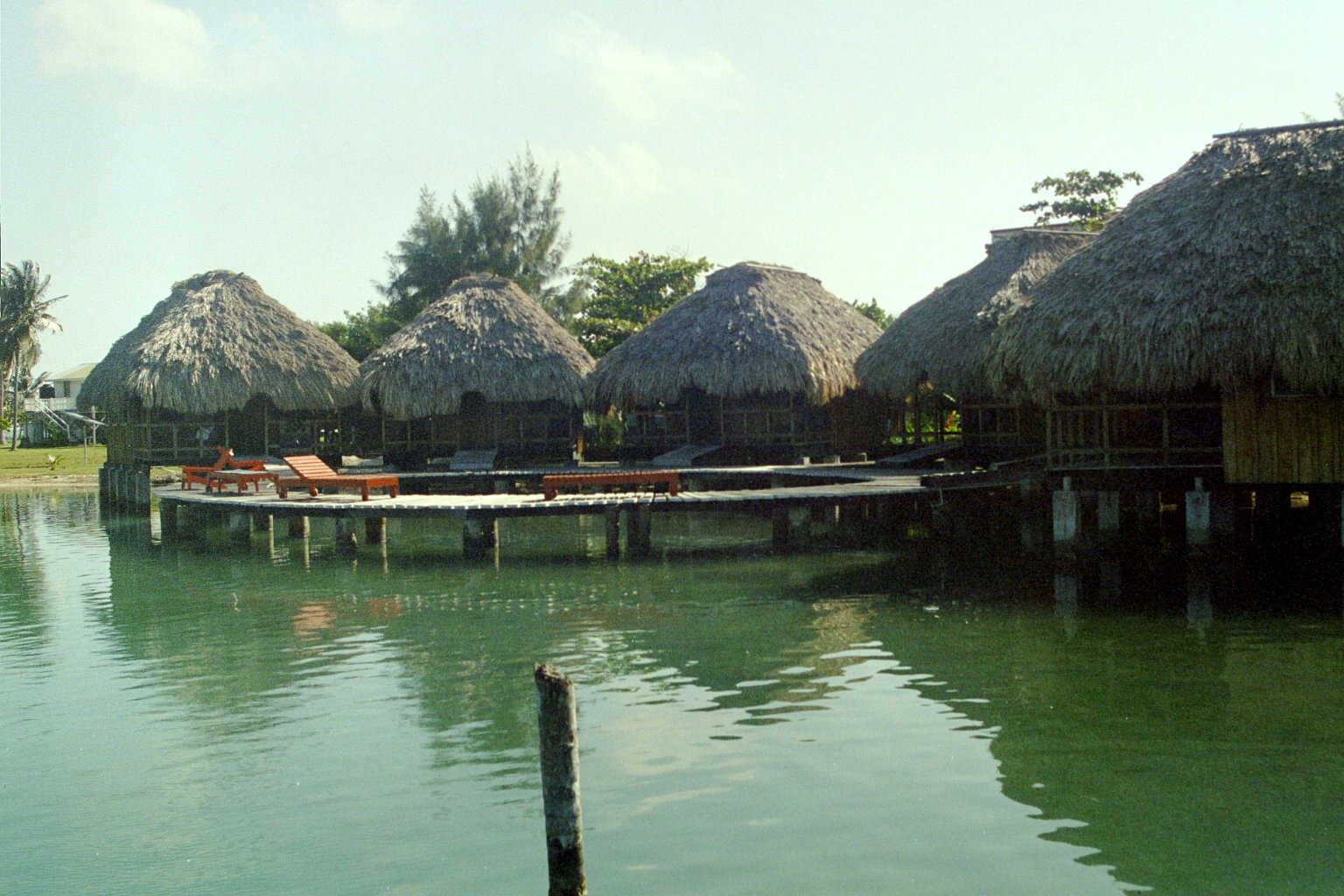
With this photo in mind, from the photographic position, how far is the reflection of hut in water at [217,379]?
24.3 m

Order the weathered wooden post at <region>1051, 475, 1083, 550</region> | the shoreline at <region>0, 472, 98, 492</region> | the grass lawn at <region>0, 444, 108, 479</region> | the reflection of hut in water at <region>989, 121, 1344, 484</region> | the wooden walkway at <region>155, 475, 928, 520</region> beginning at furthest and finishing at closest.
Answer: the grass lawn at <region>0, 444, 108, 479</region>, the shoreline at <region>0, 472, 98, 492</region>, the wooden walkway at <region>155, 475, 928, 520</region>, the weathered wooden post at <region>1051, 475, 1083, 550</region>, the reflection of hut in water at <region>989, 121, 1344, 484</region>

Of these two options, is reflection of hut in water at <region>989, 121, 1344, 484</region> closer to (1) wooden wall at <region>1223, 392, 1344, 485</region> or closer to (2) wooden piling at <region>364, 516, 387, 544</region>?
→ (1) wooden wall at <region>1223, 392, 1344, 485</region>

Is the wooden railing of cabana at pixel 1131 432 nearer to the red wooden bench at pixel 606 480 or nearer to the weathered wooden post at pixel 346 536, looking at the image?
the red wooden bench at pixel 606 480

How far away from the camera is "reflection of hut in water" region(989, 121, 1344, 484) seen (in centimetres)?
1280

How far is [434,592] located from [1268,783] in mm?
8881

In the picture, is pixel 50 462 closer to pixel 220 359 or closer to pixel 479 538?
pixel 220 359

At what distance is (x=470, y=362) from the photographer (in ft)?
80.4

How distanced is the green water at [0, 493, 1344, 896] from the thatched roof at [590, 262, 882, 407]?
363 inches

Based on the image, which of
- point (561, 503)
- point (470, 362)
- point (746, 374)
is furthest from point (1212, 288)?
point (470, 362)

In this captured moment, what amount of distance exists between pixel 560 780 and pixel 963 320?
633 inches

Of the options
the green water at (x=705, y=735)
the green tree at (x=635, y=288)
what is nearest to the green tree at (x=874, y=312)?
the green tree at (x=635, y=288)

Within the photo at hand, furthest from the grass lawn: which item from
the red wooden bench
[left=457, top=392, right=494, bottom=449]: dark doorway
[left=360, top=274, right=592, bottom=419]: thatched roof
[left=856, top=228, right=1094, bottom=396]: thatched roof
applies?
[left=856, top=228, right=1094, bottom=396]: thatched roof

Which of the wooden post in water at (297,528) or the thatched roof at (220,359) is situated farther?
the thatched roof at (220,359)

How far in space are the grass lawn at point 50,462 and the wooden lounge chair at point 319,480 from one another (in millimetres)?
17841
